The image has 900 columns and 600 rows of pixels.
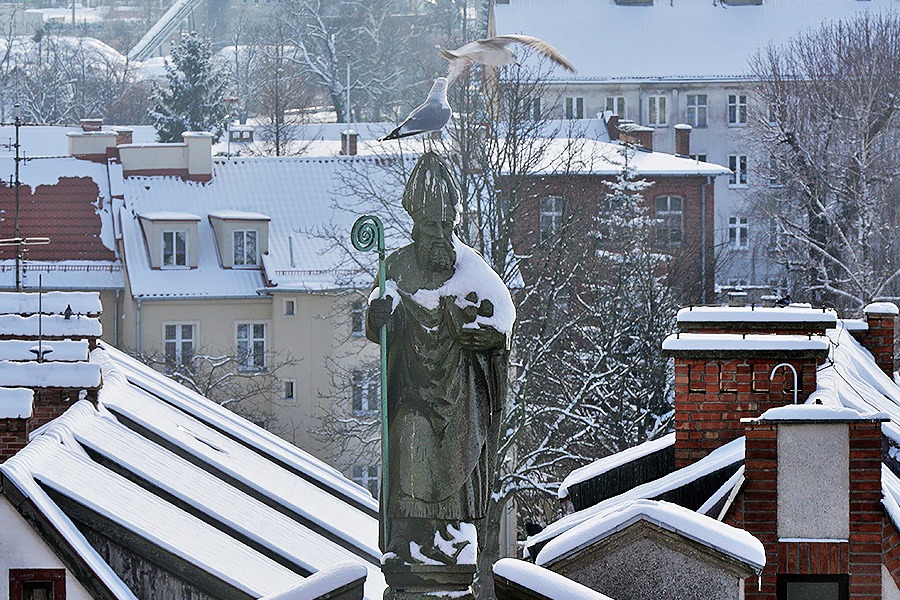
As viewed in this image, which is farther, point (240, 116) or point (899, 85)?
point (240, 116)

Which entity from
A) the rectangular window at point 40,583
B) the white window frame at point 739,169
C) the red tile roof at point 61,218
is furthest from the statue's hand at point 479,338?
the white window frame at point 739,169

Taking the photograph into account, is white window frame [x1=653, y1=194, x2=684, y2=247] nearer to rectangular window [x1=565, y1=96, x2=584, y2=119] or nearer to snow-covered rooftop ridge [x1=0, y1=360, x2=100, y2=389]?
rectangular window [x1=565, y1=96, x2=584, y2=119]

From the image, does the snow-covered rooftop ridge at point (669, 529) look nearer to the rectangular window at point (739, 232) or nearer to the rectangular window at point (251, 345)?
the rectangular window at point (251, 345)

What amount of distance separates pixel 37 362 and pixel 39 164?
115 ft

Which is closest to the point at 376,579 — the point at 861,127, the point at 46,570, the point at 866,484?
the point at 46,570

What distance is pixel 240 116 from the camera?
106 metres

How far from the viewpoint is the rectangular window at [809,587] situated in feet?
38.5

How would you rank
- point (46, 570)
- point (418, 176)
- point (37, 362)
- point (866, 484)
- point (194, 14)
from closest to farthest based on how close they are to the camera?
point (418, 176) → point (866, 484) → point (46, 570) → point (37, 362) → point (194, 14)

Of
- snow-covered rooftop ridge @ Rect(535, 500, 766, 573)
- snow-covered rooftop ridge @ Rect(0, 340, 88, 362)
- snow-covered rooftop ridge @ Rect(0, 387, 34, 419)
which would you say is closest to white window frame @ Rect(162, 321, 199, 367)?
snow-covered rooftop ridge @ Rect(0, 340, 88, 362)

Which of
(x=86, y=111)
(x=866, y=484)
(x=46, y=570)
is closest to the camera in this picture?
(x=866, y=484)

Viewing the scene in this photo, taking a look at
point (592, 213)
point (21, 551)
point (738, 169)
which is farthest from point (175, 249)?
point (21, 551)

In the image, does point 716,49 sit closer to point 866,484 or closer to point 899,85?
point 899,85

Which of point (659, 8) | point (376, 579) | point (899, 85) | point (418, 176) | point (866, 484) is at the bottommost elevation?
point (376, 579)

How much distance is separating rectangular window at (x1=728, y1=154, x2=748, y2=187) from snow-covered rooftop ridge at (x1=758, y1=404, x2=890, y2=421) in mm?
64875
